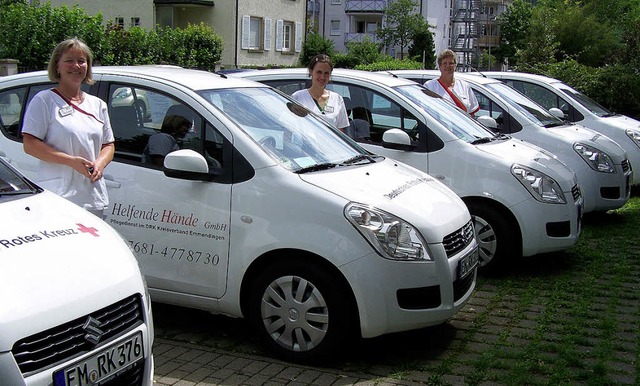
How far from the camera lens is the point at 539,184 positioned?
24.5 feet

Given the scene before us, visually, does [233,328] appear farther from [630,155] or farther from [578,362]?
[630,155]

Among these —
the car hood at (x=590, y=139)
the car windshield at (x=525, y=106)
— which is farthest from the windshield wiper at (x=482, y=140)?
the car hood at (x=590, y=139)

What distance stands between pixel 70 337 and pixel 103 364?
0.22m

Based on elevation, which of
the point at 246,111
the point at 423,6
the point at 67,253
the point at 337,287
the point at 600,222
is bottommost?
the point at 600,222

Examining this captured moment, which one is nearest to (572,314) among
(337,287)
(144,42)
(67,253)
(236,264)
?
(337,287)

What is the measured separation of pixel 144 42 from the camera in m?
32.0

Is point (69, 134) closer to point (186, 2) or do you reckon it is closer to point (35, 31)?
point (35, 31)

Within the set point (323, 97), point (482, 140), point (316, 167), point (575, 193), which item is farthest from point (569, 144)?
point (316, 167)

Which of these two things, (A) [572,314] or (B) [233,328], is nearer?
(B) [233,328]

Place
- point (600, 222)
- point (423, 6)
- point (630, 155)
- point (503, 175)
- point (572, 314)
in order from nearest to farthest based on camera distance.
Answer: point (572, 314) < point (503, 175) < point (600, 222) < point (630, 155) < point (423, 6)

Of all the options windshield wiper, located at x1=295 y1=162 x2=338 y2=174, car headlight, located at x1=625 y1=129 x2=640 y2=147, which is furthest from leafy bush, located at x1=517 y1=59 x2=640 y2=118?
windshield wiper, located at x1=295 y1=162 x2=338 y2=174

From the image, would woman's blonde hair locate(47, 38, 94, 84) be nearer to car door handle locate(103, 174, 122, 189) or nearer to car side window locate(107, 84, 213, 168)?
car side window locate(107, 84, 213, 168)

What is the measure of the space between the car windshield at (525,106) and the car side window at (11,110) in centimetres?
608

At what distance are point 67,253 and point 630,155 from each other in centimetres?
1067
